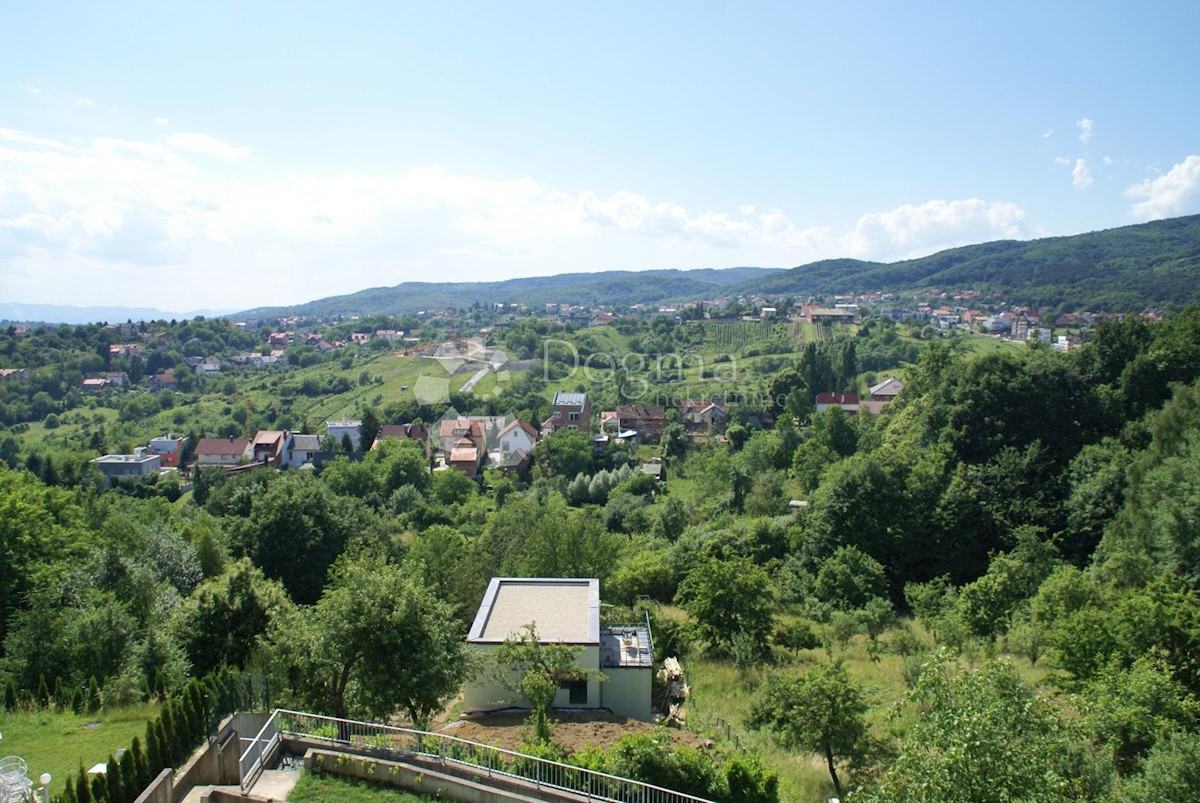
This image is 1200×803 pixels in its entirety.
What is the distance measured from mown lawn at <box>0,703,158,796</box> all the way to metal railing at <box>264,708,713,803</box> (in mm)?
1960

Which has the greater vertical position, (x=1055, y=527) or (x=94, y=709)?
(x=94, y=709)

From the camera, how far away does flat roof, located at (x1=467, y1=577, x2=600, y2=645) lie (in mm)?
16484

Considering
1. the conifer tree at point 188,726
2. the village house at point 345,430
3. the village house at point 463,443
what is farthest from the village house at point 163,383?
the conifer tree at point 188,726

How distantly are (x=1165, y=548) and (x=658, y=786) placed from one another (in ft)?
52.3

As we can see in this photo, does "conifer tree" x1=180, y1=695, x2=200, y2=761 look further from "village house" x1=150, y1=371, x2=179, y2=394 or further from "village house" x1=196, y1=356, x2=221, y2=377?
"village house" x1=196, y1=356, x2=221, y2=377

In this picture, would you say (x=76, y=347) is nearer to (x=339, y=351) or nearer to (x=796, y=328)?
(x=339, y=351)

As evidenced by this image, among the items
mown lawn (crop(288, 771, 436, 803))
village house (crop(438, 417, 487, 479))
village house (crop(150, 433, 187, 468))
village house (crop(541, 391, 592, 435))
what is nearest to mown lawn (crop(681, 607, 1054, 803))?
mown lawn (crop(288, 771, 436, 803))

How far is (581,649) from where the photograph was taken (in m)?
15.3

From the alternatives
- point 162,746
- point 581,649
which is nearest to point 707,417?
point 581,649

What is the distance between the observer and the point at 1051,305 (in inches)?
5669

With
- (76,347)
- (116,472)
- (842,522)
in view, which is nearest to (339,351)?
(76,347)

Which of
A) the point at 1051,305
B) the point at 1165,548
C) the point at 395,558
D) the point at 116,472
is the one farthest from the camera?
the point at 1051,305
